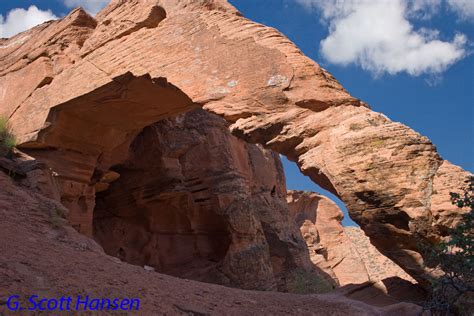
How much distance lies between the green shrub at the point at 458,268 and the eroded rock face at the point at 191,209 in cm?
787

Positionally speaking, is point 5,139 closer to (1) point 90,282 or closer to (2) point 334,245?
(1) point 90,282

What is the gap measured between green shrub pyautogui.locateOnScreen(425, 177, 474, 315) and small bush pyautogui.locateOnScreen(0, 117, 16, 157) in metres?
7.67

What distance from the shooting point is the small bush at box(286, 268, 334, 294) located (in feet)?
41.8

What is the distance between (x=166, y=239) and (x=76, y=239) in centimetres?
795

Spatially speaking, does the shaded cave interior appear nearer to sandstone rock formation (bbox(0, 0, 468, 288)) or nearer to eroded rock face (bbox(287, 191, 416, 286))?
sandstone rock formation (bbox(0, 0, 468, 288))

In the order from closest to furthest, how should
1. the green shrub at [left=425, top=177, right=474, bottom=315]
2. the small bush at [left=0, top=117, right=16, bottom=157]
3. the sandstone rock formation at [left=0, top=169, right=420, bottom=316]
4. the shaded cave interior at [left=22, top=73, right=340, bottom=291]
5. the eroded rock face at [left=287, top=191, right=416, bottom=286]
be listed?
the sandstone rock formation at [left=0, top=169, right=420, bottom=316], the green shrub at [left=425, top=177, right=474, bottom=315], the small bush at [left=0, top=117, right=16, bottom=157], the shaded cave interior at [left=22, top=73, right=340, bottom=291], the eroded rock face at [left=287, top=191, right=416, bottom=286]

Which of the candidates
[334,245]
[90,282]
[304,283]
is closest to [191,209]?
[304,283]

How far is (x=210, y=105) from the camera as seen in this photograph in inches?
292

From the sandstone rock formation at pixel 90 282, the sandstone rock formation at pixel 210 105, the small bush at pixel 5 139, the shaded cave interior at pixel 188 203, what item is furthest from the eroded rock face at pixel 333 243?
the sandstone rock formation at pixel 90 282

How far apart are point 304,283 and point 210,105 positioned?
748 cm

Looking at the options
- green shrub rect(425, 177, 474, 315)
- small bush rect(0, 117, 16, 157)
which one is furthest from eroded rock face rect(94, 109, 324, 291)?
green shrub rect(425, 177, 474, 315)

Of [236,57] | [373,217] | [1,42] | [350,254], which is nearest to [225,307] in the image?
[373,217]

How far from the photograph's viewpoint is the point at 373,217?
5543mm

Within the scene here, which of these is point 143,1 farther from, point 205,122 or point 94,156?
point 205,122
